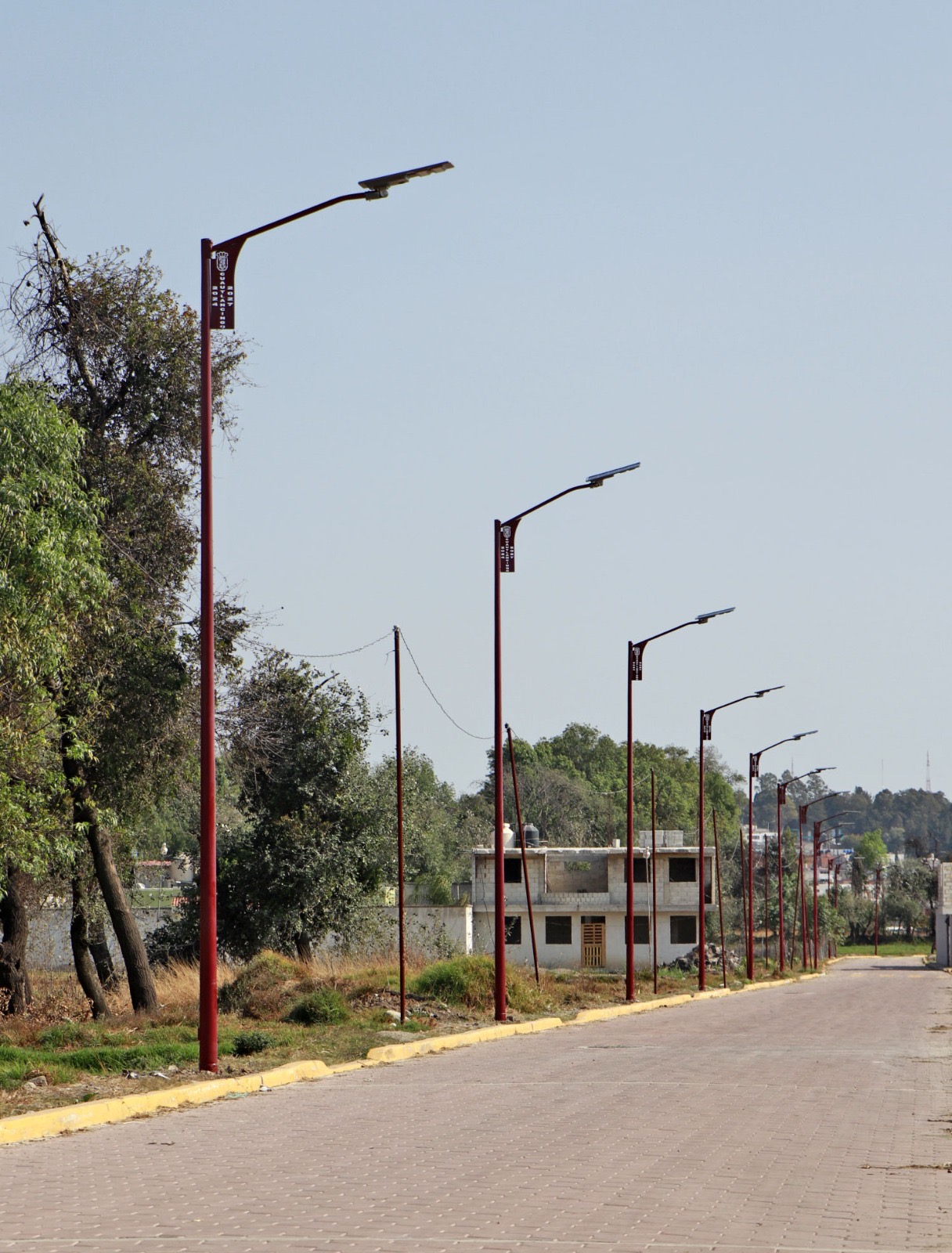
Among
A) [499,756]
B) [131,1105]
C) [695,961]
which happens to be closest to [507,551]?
[499,756]

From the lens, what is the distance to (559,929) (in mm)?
83375

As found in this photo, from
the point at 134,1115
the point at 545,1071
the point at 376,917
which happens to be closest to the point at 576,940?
the point at 376,917

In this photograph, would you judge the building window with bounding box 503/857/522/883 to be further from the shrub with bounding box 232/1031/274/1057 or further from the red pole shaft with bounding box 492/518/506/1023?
the shrub with bounding box 232/1031/274/1057

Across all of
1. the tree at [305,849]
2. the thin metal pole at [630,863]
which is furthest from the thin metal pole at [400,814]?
the tree at [305,849]

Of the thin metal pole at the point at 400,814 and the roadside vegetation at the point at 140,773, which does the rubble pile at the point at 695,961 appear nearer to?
the roadside vegetation at the point at 140,773

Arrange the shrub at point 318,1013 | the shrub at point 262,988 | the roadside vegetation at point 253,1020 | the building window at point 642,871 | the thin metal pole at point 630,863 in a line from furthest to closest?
the building window at point 642,871
the thin metal pole at point 630,863
the shrub at point 262,988
the shrub at point 318,1013
the roadside vegetation at point 253,1020

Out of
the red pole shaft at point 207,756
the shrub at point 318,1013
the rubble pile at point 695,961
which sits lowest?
the rubble pile at point 695,961

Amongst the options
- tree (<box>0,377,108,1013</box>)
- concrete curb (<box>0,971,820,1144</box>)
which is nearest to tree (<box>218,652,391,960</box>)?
concrete curb (<box>0,971,820,1144</box>)

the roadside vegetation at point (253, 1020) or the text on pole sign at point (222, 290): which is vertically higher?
the text on pole sign at point (222, 290)

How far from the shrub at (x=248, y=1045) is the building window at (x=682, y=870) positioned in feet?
218

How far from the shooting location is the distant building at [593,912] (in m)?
82.2

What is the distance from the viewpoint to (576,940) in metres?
83.2

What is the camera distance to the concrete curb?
42.4ft

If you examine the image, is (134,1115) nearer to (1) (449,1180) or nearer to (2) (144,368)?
(1) (449,1180)
